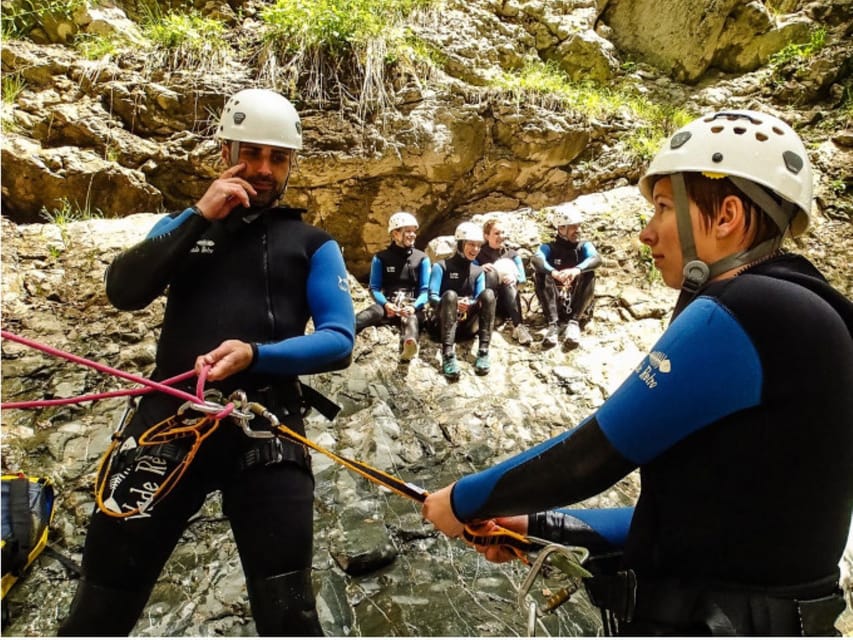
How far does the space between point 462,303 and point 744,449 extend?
476 centimetres

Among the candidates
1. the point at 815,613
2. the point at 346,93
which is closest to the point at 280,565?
the point at 815,613

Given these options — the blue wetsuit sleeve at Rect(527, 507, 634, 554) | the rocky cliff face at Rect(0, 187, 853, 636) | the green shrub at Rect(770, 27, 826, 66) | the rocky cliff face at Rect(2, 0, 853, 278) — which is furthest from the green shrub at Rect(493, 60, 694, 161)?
the blue wetsuit sleeve at Rect(527, 507, 634, 554)

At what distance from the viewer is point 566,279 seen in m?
5.84

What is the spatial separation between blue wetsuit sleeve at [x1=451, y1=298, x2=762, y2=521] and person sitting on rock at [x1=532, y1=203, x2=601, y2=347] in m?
4.62

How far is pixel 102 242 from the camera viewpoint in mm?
5035

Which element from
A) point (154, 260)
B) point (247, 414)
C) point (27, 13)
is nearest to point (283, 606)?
point (247, 414)

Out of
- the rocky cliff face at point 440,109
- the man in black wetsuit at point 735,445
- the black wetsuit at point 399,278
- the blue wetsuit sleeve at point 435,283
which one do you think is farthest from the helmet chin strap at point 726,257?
the rocky cliff face at point 440,109

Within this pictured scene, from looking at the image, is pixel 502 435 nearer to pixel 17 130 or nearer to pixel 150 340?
pixel 150 340

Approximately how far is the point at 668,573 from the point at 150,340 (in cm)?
454

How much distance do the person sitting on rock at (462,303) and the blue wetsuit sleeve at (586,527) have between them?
11.8ft

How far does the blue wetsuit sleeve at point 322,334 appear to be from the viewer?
64.8 inches

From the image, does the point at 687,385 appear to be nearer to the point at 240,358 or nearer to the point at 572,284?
the point at 240,358

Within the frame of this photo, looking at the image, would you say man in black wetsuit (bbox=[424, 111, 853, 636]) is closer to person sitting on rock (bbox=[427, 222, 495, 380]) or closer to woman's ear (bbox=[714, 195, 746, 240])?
woman's ear (bbox=[714, 195, 746, 240])

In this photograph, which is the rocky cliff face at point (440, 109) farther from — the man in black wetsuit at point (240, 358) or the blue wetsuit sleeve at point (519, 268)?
the man in black wetsuit at point (240, 358)
